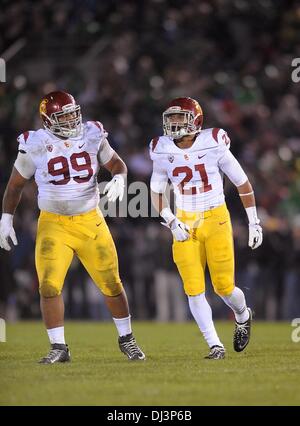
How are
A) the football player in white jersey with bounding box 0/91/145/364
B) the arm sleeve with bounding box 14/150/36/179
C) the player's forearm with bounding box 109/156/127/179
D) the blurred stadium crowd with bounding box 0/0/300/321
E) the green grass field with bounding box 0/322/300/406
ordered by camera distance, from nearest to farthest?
the green grass field with bounding box 0/322/300/406
the football player in white jersey with bounding box 0/91/145/364
the arm sleeve with bounding box 14/150/36/179
the player's forearm with bounding box 109/156/127/179
the blurred stadium crowd with bounding box 0/0/300/321

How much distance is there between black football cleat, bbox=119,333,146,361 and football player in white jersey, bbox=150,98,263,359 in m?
0.49

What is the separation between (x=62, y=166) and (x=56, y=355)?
1.36m

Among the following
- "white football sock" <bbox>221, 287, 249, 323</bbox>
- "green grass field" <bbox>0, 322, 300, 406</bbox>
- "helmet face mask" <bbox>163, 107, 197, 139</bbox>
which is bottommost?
"green grass field" <bbox>0, 322, 300, 406</bbox>

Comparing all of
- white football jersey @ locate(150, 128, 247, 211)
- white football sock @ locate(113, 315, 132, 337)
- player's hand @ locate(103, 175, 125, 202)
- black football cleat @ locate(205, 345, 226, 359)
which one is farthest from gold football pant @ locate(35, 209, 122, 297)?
black football cleat @ locate(205, 345, 226, 359)

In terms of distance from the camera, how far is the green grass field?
6.12 meters

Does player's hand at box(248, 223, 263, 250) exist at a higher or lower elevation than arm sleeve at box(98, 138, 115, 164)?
lower

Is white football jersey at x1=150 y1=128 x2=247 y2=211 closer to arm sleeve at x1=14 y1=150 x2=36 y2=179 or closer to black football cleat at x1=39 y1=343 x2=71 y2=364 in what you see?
arm sleeve at x1=14 y1=150 x2=36 y2=179

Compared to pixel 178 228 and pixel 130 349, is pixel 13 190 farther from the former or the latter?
pixel 130 349

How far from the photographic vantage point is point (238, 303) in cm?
809

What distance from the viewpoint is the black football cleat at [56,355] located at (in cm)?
773
